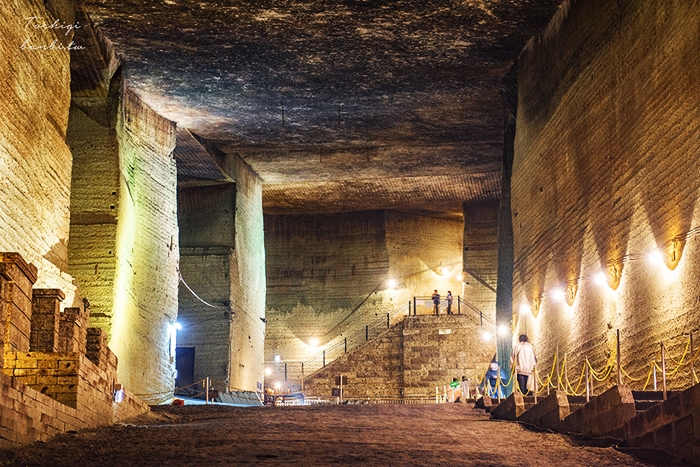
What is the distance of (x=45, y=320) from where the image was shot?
11.3 meters

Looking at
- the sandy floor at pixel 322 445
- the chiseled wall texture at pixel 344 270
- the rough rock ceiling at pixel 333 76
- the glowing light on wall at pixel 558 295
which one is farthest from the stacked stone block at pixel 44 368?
the chiseled wall texture at pixel 344 270

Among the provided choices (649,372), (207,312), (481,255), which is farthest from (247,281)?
(649,372)

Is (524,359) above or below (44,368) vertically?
above

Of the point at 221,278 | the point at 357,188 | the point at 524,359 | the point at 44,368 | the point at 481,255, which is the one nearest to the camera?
the point at 44,368

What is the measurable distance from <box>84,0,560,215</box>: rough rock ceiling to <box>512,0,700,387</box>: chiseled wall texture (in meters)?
1.56

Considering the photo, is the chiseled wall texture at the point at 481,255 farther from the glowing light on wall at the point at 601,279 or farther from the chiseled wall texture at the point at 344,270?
the glowing light on wall at the point at 601,279

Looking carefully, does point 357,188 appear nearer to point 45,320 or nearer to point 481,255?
point 481,255

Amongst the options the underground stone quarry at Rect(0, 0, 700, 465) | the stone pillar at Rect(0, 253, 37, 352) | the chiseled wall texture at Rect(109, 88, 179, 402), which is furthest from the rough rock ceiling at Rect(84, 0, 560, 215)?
the stone pillar at Rect(0, 253, 37, 352)

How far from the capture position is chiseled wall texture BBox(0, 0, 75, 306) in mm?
13352

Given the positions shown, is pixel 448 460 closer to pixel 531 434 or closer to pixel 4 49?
pixel 531 434

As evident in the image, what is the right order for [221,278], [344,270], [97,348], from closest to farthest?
1. [97,348]
2. [221,278]
3. [344,270]

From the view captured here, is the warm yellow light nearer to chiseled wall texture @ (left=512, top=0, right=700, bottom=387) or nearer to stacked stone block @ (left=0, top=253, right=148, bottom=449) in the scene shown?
chiseled wall texture @ (left=512, top=0, right=700, bottom=387)

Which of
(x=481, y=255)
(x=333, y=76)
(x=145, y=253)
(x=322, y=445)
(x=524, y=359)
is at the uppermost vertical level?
(x=333, y=76)

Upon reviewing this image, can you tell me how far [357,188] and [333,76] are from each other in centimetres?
1171
